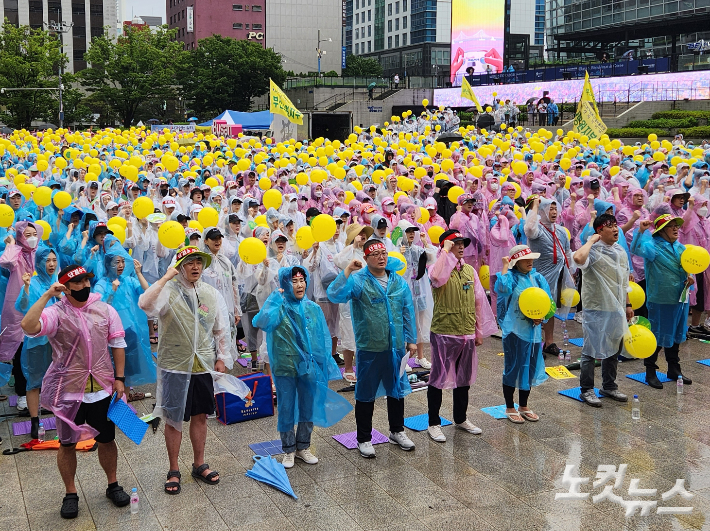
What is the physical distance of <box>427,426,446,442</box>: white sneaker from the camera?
6.52m

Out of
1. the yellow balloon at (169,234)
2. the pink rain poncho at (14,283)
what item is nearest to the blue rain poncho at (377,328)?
the yellow balloon at (169,234)

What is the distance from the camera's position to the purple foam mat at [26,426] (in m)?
6.77

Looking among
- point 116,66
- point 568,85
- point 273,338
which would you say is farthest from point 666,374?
point 116,66

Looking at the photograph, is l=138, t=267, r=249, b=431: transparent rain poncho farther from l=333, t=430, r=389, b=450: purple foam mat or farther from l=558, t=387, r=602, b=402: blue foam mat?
l=558, t=387, r=602, b=402: blue foam mat

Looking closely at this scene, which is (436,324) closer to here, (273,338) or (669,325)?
(273,338)

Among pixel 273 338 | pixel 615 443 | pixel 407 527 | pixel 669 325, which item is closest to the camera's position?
pixel 407 527

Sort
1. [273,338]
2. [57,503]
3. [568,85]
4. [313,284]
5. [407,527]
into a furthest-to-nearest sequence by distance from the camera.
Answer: [568,85]
[313,284]
[273,338]
[57,503]
[407,527]

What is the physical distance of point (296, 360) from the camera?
5969 mm

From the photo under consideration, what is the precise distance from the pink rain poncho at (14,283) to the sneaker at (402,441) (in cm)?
337

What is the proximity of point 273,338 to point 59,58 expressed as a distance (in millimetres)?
41595

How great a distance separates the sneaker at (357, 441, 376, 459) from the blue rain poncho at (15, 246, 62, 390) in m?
2.64

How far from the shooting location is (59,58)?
42.9 metres

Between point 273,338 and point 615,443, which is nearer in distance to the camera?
point 273,338

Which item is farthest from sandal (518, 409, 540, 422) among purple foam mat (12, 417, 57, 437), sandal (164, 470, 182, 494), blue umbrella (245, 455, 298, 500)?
purple foam mat (12, 417, 57, 437)
